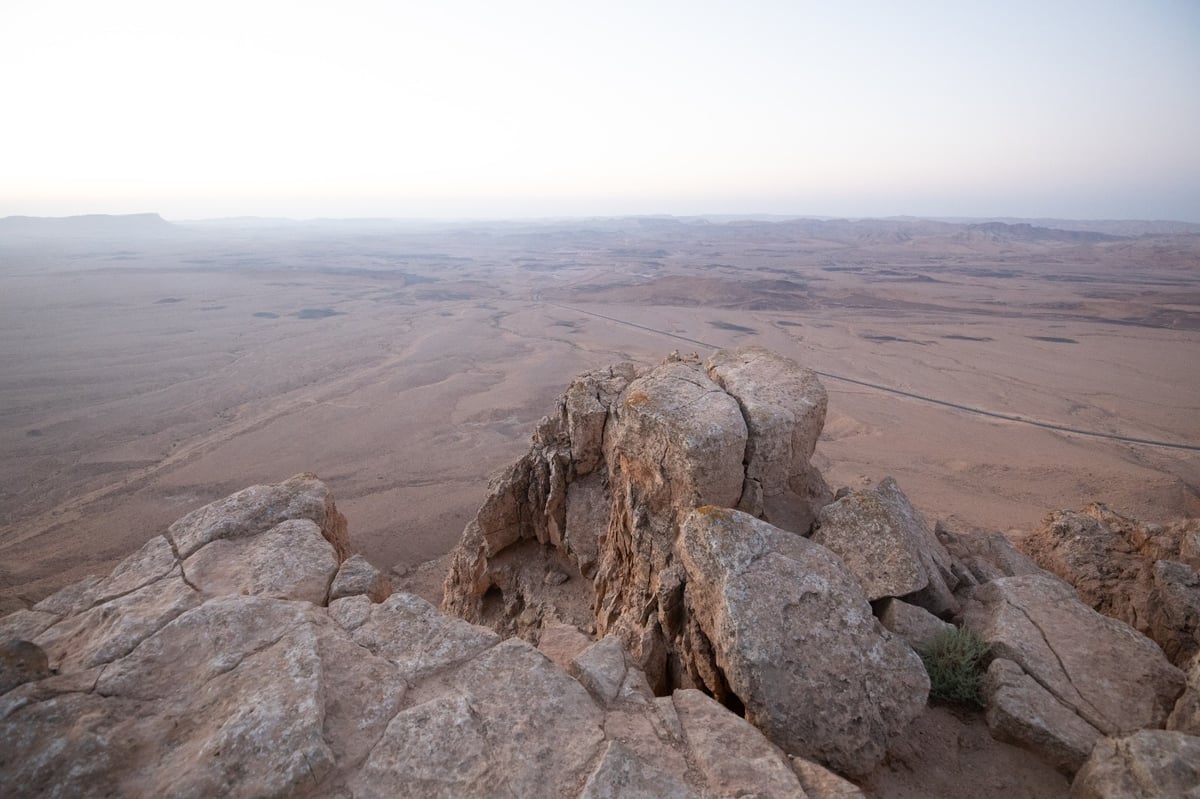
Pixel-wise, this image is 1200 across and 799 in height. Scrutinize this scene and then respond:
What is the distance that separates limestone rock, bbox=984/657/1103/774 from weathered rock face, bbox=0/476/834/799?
7.93 ft

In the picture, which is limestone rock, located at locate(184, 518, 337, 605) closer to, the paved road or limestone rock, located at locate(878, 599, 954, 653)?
limestone rock, located at locate(878, 599, 954, 653)

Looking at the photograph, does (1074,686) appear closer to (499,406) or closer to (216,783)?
(216,783)

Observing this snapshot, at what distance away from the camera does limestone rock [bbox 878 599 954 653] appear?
6.32 metres

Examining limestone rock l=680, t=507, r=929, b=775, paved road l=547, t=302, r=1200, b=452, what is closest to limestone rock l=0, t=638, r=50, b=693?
limestone rock l=680, t=507, r=929, b=775

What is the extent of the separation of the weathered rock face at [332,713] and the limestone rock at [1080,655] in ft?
11.0

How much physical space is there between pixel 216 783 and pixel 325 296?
224 ft

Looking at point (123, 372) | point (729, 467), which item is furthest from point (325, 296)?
point (729, 467)

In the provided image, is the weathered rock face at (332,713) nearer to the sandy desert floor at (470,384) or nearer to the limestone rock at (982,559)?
the limestone rock at (982,559)

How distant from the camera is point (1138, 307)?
5050 cm

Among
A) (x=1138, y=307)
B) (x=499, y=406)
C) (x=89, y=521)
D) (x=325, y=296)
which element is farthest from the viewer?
(x=325, y=296)

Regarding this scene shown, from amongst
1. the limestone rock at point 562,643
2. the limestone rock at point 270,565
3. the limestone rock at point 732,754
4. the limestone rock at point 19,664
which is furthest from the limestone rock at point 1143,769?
the limestone rock at point 19,664

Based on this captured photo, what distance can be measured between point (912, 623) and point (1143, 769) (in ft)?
8.20

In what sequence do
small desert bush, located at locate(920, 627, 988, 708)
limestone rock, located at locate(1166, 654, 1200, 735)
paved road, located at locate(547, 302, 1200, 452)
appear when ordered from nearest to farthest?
limestone rock, located at locate(1166, 654, 1200, 735) → small desert bush, located at locate(920, 627, 988, 708) → paved road, located at locate(547, 302, 1200, 452)

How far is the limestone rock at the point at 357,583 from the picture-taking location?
6.70 meters
